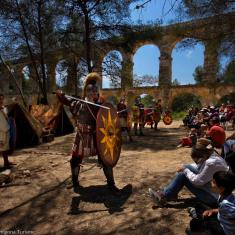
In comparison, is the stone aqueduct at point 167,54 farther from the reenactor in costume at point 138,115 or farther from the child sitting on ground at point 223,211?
the child sitting on ground at point 223,211

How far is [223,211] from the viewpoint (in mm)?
2498

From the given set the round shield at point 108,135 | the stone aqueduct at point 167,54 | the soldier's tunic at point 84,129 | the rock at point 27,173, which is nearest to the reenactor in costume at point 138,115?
the stone aqueduct at point 167,54

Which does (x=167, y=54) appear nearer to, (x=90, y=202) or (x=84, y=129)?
(x=84, y=129)

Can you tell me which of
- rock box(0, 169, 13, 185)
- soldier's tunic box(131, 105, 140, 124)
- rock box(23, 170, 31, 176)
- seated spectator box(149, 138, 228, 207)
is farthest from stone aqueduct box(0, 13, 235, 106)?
rock box(0, 169, 13, 185)

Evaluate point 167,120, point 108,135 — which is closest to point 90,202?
point 108,135

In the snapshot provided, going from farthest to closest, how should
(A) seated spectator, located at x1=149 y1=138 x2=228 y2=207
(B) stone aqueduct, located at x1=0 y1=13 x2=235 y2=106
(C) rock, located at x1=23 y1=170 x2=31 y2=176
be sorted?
(B) stone aqueduct, located at x1=0 y1=13 x2=235 y2=106 < (C) rock, located at x1=23 y1=170 x2=31 y2=176 < (A) seated spectator, located at x1=149 y1=138 x2=228 y2=207

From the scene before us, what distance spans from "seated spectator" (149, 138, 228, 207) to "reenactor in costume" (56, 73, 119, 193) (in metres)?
0.81

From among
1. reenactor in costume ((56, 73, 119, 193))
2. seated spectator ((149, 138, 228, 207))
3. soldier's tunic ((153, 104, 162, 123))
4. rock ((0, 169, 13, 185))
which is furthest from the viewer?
soldier's tunic ((153, 104, 162, 123))

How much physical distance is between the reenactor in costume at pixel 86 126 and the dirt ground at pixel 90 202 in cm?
26

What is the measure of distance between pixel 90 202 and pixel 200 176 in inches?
52.5

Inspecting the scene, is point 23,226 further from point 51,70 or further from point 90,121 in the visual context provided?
point 51,70

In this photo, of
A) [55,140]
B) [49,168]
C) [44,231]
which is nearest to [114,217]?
[44,231]

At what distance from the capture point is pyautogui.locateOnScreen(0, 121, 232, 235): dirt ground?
3241 millimetres

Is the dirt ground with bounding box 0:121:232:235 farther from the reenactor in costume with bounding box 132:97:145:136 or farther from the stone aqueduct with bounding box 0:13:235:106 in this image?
the reenactor in costume with bounding box 132:97:145:136
